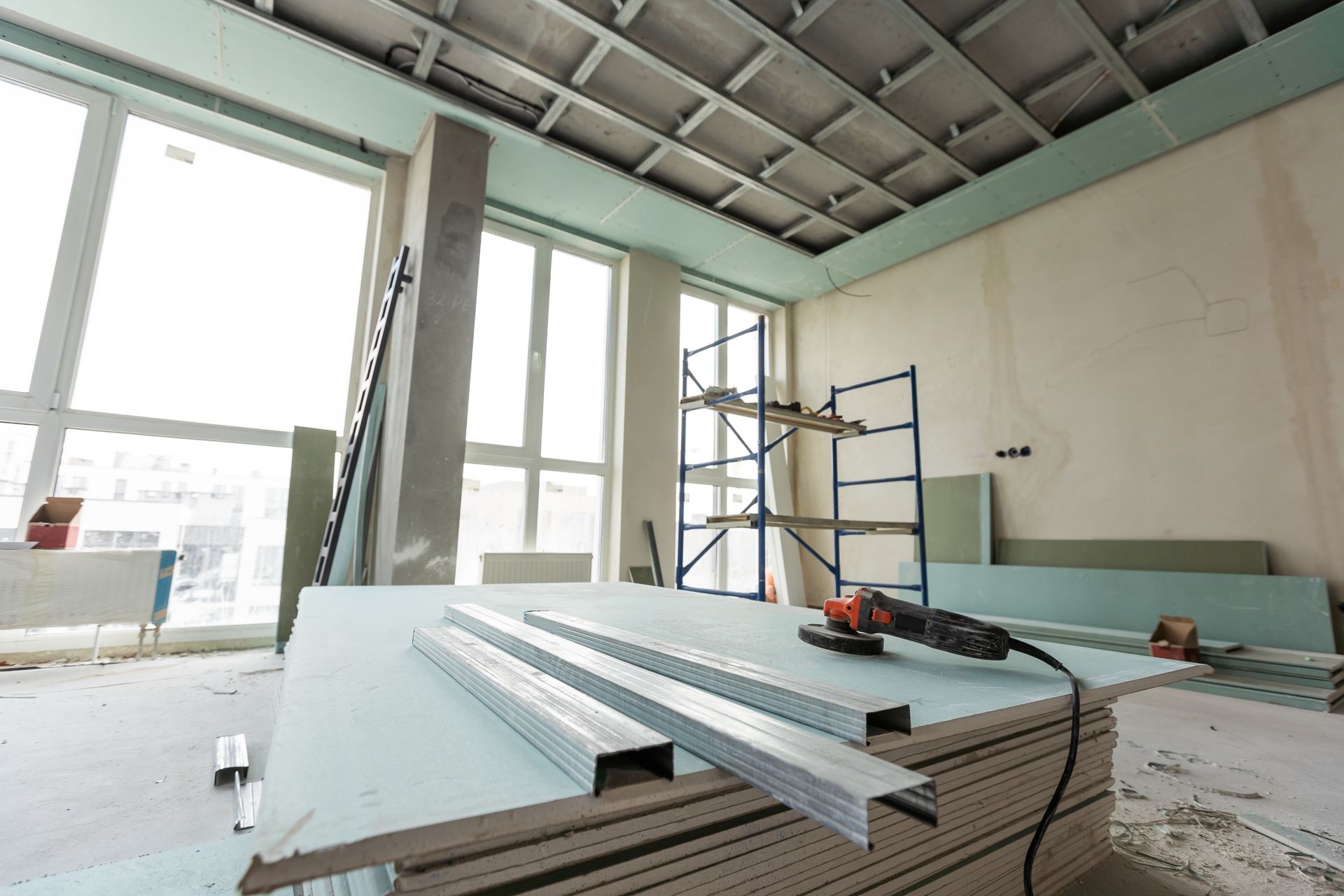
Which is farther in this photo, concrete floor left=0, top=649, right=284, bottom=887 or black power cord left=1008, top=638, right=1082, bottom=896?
concrete floor left=0, top=649, right=284, bottom=887

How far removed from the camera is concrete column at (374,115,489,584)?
3695 mm

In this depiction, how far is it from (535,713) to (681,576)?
379 cm

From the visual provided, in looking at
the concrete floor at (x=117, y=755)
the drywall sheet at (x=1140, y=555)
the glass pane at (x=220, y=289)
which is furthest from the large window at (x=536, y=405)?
the drywall sheet at (x=1140, y=555)

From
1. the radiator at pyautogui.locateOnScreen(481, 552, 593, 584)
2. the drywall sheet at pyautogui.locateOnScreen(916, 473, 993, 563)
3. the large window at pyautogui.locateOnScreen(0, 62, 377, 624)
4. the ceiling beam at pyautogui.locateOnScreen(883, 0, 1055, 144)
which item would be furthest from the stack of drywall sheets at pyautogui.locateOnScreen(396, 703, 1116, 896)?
the large window at pyautogui.locateOnScreen(0, 62, 377, 624)

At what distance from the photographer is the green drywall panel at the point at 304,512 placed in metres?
3.90

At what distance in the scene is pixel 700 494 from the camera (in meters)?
6.50

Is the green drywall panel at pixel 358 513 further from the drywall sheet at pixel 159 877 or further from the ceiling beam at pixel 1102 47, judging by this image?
the ceiling beam at pixel 1102 47

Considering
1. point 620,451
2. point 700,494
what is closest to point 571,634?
point 620,451

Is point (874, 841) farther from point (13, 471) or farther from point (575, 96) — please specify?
point (13, 471)

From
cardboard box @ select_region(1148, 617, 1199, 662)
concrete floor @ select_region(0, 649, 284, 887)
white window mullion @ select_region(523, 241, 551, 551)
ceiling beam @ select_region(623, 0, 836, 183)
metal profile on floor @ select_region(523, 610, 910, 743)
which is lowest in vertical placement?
concrete floor @ select_region(0, 649, 284, 887)

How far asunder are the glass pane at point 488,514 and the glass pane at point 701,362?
207cm

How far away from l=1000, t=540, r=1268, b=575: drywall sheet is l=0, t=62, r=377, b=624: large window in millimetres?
5571

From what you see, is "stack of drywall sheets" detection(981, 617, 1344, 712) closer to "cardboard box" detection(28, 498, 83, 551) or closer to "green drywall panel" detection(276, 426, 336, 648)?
"green drywall panel" detection(276, 426, 336, 648)

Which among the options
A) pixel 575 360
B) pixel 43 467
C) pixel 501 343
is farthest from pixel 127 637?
pixel 575 360
